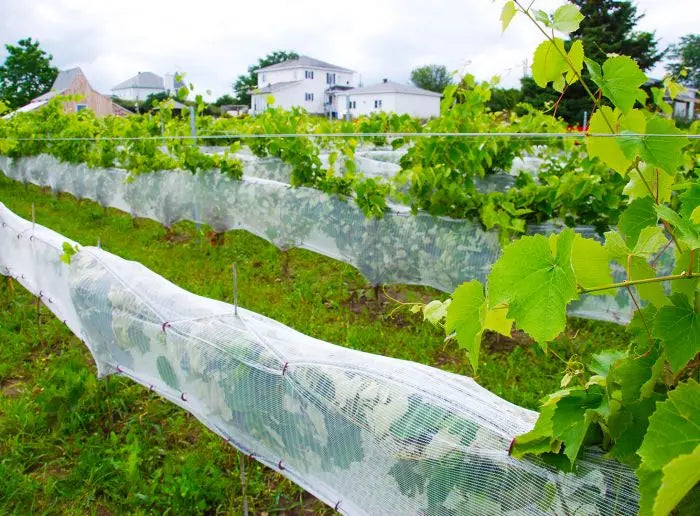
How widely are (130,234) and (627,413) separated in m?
7.77

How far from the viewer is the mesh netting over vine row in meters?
4.55

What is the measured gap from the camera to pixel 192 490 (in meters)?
2.87

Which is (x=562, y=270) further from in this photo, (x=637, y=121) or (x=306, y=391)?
(x=306, y=391)

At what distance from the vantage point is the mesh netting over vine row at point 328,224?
4551 mm

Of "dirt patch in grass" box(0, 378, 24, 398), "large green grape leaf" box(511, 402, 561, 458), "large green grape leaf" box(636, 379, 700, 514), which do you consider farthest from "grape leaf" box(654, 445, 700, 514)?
"dirt patch in grass" box(0, 378, 24, 398)

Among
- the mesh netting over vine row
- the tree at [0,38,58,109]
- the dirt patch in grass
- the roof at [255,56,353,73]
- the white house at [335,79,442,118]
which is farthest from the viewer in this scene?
the roof at [255,56,353,73]

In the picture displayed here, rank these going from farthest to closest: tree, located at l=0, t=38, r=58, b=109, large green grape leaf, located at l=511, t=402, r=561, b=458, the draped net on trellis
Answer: tree, located at l=0, t=38, r=58, b=109
the draped net on trellis
large green grape leaf, located at l=511, t=402, r=561, b=458

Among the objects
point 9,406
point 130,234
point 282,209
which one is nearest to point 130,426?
point 9,406

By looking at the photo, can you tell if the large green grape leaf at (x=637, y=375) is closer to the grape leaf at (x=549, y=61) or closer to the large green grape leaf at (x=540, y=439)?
the large green grape leaf at (x=540, y=439)

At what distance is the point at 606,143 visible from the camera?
120 centimetres

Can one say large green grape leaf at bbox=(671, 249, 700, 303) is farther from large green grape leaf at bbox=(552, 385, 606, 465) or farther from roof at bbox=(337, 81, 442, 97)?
roof at bbox=(337, 81, 442, 97)

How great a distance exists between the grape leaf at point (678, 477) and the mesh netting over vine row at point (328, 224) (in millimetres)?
3094

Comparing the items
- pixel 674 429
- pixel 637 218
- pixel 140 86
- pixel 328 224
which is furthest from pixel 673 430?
pixel 140 86

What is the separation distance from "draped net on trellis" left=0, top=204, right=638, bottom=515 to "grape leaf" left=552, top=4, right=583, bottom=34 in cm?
90
